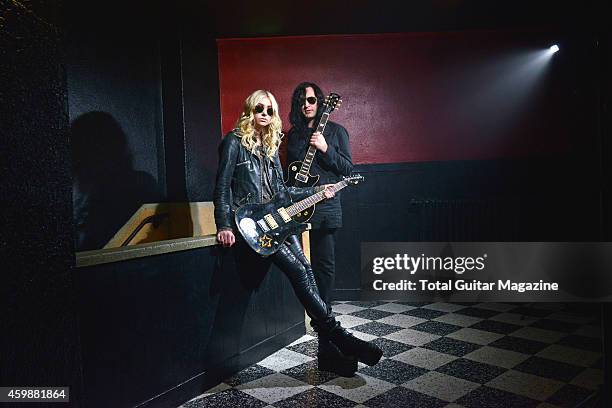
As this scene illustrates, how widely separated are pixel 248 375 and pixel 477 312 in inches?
96.3

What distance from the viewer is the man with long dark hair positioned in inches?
121

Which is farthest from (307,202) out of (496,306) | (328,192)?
(496,306)

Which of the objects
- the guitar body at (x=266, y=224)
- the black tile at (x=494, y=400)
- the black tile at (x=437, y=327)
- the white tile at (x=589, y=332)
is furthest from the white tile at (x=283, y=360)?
the white tile at (x=589, y=332)

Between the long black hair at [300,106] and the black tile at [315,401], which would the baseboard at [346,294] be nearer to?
the long black hair at [300,106]

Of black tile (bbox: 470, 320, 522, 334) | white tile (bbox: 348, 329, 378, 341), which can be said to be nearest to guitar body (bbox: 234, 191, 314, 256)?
white tile (bbox: 348, 329, 378, 341)

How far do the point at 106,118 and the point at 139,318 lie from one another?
2452mm

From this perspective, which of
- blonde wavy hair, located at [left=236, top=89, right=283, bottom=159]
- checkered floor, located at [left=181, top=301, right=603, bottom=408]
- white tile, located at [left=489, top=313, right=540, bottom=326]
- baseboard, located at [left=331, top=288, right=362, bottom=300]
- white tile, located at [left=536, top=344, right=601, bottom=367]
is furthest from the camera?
baseboard, located at [left=331, top=288, right=362, bottom=300]

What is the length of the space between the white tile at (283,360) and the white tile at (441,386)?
0.72 meters

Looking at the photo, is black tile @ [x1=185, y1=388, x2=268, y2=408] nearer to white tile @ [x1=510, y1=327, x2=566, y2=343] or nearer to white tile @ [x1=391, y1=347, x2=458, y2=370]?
white tile @ [x1=391, y1=347, x2=458, y2=370]

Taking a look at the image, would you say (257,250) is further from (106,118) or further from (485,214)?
(485,214)

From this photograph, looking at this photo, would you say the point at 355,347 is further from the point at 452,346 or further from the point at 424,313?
the point at 424,313

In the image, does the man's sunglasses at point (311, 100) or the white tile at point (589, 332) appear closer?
the man's sunglasses at point (311, 100)

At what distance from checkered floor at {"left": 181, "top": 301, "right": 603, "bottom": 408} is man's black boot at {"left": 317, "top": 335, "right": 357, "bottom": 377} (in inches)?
1.9

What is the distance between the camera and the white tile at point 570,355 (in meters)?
2.87
